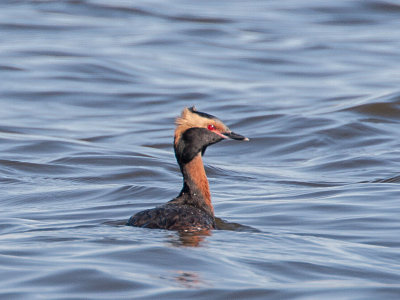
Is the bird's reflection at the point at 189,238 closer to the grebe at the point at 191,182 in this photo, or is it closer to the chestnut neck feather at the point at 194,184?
the grebe at the point at 191,182

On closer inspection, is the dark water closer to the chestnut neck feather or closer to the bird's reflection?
the bird's reflection

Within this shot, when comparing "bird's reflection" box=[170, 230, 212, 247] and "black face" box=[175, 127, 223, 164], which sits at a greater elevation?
"black face" box=[175, 127, 223, 164]

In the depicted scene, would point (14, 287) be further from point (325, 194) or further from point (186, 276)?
point (325, 194)

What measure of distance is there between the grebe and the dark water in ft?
0.69

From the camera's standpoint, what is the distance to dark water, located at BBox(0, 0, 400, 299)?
7.32 m

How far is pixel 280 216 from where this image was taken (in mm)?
10148

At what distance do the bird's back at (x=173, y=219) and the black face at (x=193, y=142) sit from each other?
73cm

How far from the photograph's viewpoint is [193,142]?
934 cm

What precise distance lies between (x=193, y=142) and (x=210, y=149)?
22.1 feet

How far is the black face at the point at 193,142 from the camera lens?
927 centimetres

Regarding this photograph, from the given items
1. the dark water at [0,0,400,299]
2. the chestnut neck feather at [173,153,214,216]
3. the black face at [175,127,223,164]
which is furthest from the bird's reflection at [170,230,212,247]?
the black face at [175,127,223,164]

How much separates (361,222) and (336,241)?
1.04m

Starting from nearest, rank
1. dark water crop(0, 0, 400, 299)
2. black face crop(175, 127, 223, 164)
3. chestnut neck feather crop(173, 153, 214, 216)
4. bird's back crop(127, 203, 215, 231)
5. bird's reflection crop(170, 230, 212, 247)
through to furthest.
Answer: dark water crop(0, 0, 400, 299)
bird's reflection crop(170, 230, 212, 247)
bird's back crop(127, 203, 215, 231)
black face crop(175, 127, 223, 164)
chestnut neck feather crop(173, 153, 214, 216)

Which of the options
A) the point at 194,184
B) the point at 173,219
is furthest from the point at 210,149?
the point at 173,219
